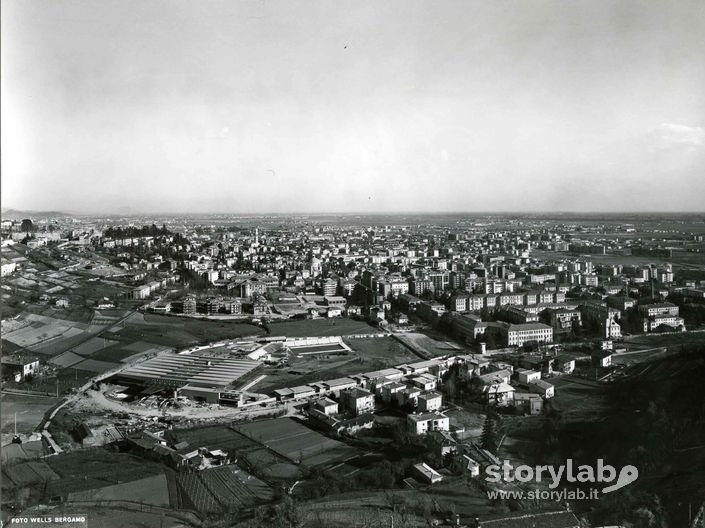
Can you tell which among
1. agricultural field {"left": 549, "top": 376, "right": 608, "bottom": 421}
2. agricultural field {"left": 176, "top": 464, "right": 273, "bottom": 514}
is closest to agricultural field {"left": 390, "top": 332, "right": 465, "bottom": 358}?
agricultural field {"left": 549, "top": 376, "right": 608, "bottom": 421}

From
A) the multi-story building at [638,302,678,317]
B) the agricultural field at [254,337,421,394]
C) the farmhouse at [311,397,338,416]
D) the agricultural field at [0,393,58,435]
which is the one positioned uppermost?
the multi-story building at [638,302,678,317]

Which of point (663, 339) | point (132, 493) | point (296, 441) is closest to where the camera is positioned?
point (132, 493)

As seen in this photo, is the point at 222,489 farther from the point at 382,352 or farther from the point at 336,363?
the point at 382,352

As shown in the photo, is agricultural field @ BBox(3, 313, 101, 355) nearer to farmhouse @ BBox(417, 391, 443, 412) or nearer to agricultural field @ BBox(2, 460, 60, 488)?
agricultural field @ BBox(2, 460, 60, 488)

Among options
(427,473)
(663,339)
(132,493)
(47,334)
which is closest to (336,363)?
(427,473)

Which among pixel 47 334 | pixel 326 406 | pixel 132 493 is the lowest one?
pixel 132 493

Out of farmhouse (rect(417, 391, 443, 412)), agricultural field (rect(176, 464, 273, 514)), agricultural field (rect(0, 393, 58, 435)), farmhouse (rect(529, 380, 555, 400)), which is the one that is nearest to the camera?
agricultural field (rect(176, 464, 273, 514))

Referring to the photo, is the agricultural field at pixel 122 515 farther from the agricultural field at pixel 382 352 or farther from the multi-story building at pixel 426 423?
the agricultural field at pixel 382 352
